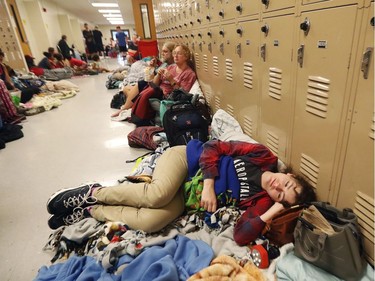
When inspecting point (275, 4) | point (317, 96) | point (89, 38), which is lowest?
point (317, 96)

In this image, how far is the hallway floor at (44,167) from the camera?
155 cm

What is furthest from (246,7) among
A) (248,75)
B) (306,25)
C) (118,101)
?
(118,101)

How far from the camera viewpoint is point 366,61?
0.95m

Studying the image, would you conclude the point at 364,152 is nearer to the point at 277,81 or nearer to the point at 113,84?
the point at 277,81

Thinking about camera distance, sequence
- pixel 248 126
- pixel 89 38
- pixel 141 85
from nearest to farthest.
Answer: pixel 248 126
pixel 141 85
pixel 89 38

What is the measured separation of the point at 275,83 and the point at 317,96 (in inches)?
16.0

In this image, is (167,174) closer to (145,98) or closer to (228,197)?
(228,197)

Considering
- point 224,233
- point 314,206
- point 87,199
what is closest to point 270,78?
point 314,206

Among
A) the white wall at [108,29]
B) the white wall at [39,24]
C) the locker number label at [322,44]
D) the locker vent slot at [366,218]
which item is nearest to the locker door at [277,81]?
the locker number label at [322,44]

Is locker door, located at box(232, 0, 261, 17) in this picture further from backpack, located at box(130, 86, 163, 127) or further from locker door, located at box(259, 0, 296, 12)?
backpack, located at box(130, 86, 163, 127)

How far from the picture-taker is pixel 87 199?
1.66 m

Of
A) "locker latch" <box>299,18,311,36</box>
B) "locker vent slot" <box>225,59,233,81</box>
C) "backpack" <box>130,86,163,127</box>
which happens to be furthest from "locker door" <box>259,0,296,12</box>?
"backpack" <box>130,86,163,127</box>

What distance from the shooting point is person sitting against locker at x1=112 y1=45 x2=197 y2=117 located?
3.40 m

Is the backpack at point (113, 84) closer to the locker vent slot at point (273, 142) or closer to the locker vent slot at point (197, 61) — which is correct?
the locker vent slot at point (197, 61)
